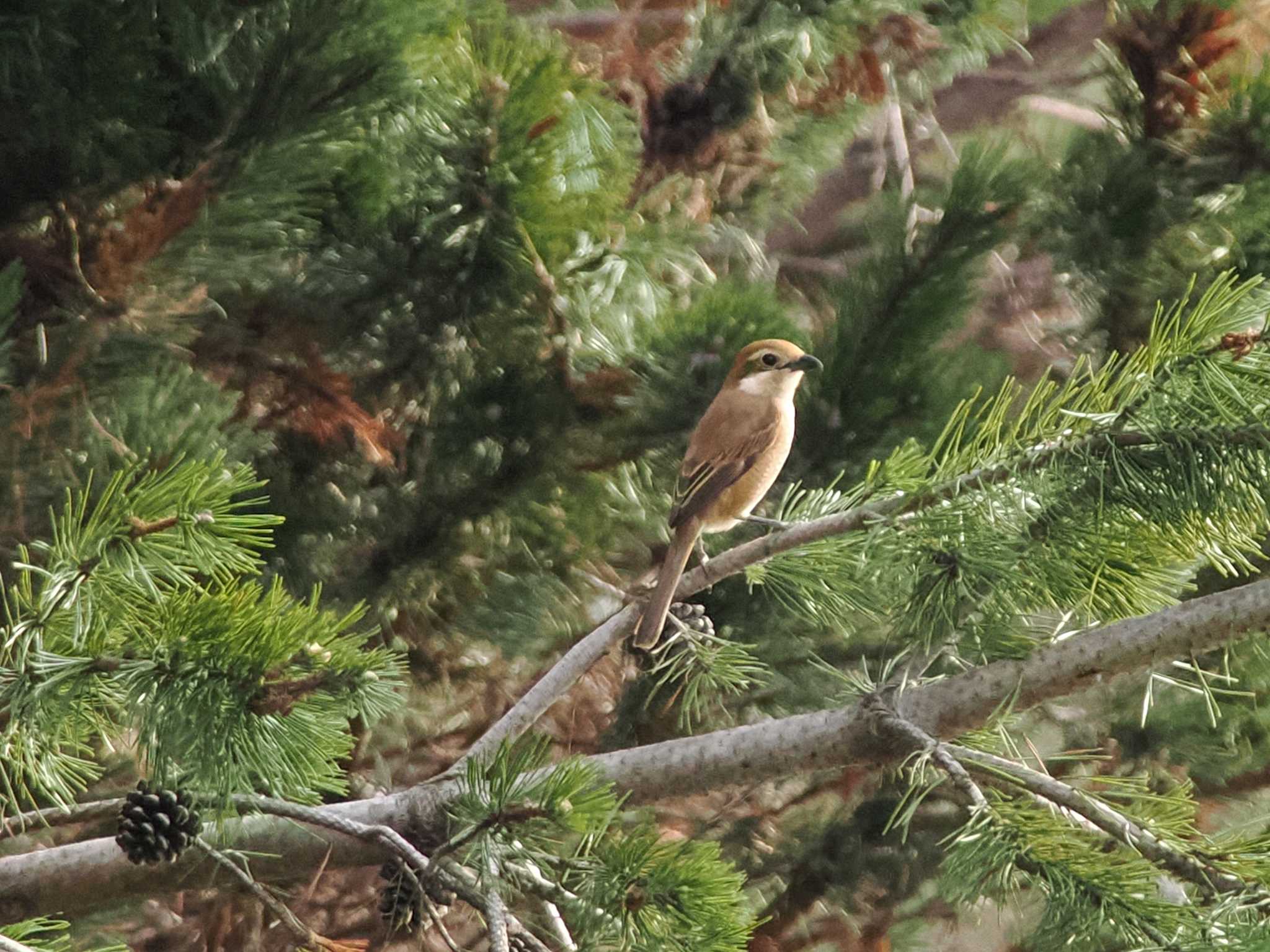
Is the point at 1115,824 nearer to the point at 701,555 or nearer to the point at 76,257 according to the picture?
the point at 701,555

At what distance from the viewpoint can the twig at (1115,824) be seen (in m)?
1.26

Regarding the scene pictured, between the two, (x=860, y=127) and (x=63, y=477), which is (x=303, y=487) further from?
(x=860, y=127)

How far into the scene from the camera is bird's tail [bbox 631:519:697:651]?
6.03 ft

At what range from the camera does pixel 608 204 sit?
6.52 feet

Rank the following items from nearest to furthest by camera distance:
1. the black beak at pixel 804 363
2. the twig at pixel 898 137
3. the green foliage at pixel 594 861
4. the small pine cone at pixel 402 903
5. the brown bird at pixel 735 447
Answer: the green foliage at pixel 594 861
the small pine cone at pixel 402 903
the brown bird at pixel 735 447
the black beak at pixel 804 363
the twig at pixel 898 137

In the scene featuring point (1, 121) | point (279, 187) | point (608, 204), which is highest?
point (1, 121)

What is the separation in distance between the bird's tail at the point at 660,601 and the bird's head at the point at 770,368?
265 millimetres

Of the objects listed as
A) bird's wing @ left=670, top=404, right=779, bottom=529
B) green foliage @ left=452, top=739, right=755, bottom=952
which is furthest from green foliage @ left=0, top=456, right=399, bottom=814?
bird's wing @ left=670, top=404, right=779, bottom=529

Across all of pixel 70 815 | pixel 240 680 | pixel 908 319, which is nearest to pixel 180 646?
pixel 240 680

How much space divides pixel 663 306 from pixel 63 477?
0.92 metres

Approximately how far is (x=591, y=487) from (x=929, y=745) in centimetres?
96

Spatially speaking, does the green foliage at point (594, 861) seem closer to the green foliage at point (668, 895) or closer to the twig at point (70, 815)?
the green foliage at point (668, 895)

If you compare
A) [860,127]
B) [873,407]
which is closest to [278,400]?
[873,407]

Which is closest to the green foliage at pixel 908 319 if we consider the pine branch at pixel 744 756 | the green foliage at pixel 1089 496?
the green foliage at pixel 1089 496
